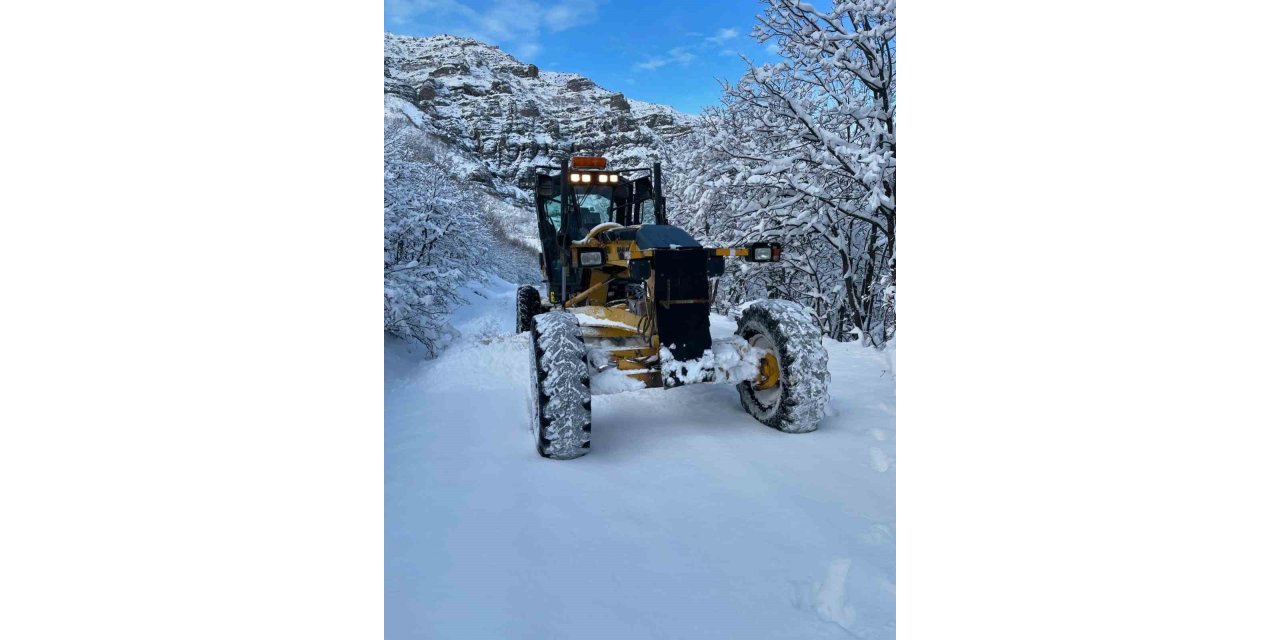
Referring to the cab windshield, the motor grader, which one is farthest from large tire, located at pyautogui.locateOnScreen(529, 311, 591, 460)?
the cab windshield

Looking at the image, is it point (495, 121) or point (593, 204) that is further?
point (495, 121)

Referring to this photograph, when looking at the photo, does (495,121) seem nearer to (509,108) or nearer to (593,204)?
(509,108)

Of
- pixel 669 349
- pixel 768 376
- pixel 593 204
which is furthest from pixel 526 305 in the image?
pixel 768 376

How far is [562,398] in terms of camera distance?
3.18 m

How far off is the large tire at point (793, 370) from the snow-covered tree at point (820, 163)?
124 centimetres

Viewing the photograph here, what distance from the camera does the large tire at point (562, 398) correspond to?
3168 millimetres

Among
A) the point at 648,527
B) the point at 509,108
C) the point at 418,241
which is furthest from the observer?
the point at 418,241

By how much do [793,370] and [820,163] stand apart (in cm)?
297

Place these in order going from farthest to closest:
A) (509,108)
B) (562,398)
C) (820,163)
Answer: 1. (509,108)
2. (820,163)
3. (562,398)

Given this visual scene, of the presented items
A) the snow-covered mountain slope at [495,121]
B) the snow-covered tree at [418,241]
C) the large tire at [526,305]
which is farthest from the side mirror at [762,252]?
the large tire at [526,305]

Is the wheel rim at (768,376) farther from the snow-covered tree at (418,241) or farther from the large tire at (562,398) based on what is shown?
the snow-covered tree at (418,241)

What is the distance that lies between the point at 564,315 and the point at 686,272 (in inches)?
31.4

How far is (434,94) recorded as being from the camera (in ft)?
16.5
